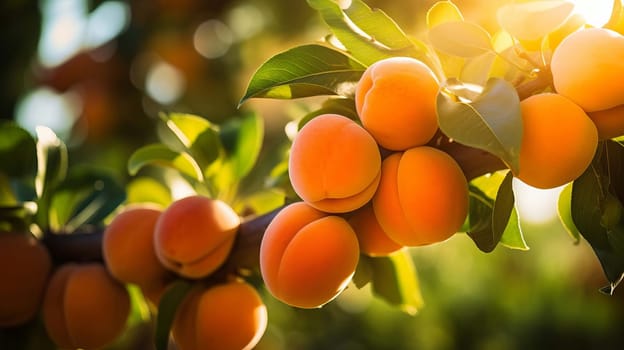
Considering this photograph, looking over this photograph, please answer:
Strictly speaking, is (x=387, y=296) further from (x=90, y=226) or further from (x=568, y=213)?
(x=90, y=226)

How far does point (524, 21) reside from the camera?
515mm

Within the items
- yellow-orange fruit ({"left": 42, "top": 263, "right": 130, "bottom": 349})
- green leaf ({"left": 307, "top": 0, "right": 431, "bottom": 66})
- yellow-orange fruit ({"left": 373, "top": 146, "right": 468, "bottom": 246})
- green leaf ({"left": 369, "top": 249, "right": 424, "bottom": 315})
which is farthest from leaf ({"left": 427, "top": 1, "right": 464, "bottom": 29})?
yellow-orange fruit ({"left": 42, "top": 263, "right": 130, "bottom": 349})

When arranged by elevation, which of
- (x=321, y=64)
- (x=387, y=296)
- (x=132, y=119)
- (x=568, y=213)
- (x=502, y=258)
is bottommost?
(x=502, y=258)

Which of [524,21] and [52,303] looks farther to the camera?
[52,303]

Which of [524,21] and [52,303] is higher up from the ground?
[524,21]

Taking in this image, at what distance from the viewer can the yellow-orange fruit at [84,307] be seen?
2.53 feet

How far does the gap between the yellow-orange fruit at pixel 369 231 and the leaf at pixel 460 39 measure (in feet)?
0.43

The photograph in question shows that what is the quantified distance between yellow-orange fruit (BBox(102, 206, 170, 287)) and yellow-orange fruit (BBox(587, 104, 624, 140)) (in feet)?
1.45

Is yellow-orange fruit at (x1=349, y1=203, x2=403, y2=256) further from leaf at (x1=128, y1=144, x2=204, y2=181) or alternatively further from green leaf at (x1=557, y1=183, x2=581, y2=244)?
leaf at (x1=128, y1=144, x2=204, y2=181)

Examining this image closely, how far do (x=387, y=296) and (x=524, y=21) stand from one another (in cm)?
35

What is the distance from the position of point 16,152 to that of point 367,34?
1.51 feet

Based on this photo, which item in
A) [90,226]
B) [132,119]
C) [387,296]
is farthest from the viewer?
[132,119]

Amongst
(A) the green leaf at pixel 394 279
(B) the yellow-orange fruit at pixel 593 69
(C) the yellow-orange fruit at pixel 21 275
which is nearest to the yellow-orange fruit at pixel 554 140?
(B) the yellow-orange fruit at pixel 593 69

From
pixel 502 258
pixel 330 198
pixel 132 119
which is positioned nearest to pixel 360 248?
pixel 330 198
